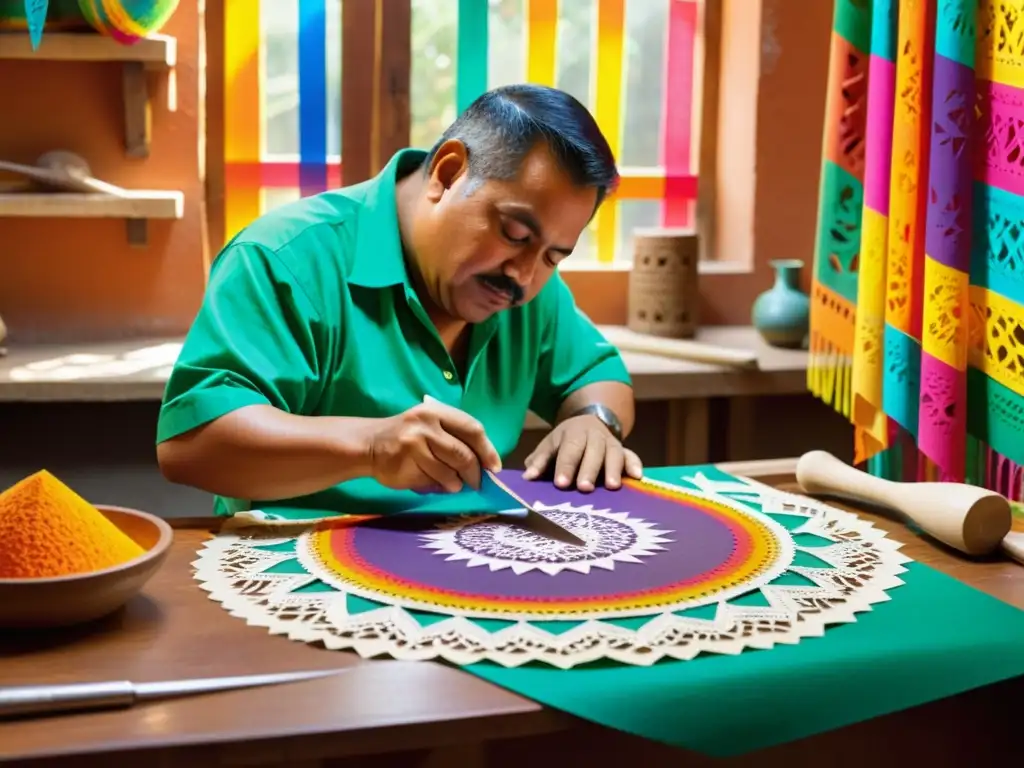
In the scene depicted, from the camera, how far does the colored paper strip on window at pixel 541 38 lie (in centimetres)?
274

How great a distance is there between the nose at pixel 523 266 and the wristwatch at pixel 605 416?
0.92ft

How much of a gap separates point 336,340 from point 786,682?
0.81m

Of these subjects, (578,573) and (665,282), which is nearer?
(578,573)

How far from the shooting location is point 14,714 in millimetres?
823

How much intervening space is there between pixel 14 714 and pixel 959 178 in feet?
4.57

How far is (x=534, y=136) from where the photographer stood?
1.42m

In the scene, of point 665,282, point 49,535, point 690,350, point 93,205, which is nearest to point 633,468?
point 49,535

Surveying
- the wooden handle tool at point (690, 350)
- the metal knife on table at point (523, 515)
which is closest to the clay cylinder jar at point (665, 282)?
the wooden handle tool at point (690, 350)

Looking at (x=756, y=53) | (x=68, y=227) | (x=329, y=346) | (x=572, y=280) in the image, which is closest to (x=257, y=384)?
(x=329, y=346)

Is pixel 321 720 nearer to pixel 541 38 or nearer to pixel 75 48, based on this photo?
pixel 75 48

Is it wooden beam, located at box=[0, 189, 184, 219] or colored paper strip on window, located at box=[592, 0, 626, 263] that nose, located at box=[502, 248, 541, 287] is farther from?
colored paper strip on window, located at box=[592, 0, 626, 263]

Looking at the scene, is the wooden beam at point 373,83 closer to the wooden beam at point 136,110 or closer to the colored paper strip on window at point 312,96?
the colored paper strip on window at point 312,96

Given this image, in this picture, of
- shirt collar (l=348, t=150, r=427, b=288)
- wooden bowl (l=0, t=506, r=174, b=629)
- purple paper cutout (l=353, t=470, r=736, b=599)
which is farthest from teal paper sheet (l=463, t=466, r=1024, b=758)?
shirt collar (l=348, t=150, r=427, b=288)

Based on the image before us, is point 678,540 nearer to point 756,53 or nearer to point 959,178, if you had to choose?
point 959,178
